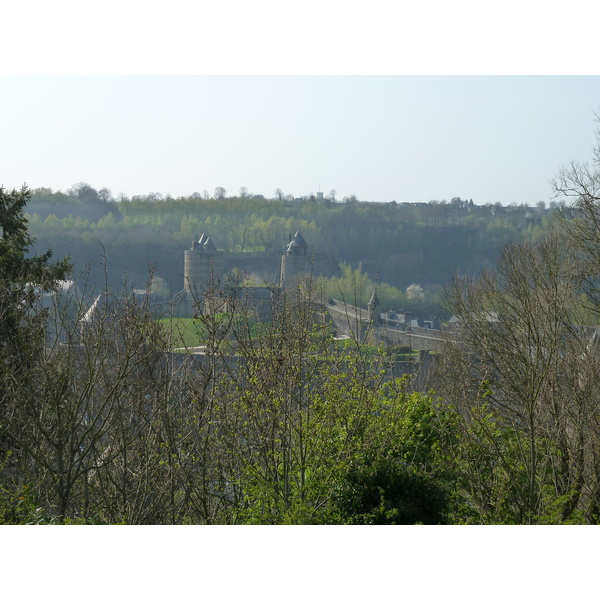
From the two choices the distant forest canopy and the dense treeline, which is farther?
the distant forest canopy

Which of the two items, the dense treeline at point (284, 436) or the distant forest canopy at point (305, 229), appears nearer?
the dense treeline at point (284, 436)

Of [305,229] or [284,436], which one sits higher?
[305,229]

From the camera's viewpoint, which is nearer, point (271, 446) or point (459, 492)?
point (271, 446)

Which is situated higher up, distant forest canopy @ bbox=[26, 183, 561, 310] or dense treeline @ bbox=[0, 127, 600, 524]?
distant forest canopy @ bbox=[26, 183, 561, 310]

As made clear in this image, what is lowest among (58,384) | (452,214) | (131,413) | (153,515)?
(153,515)

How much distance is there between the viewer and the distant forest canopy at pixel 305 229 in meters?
44.3

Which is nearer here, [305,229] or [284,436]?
[284,436]

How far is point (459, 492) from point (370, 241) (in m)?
50.4

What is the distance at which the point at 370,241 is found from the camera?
5453 centimetres

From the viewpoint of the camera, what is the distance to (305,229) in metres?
55.7

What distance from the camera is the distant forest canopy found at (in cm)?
4428

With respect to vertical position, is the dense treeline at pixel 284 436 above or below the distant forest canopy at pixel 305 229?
below
